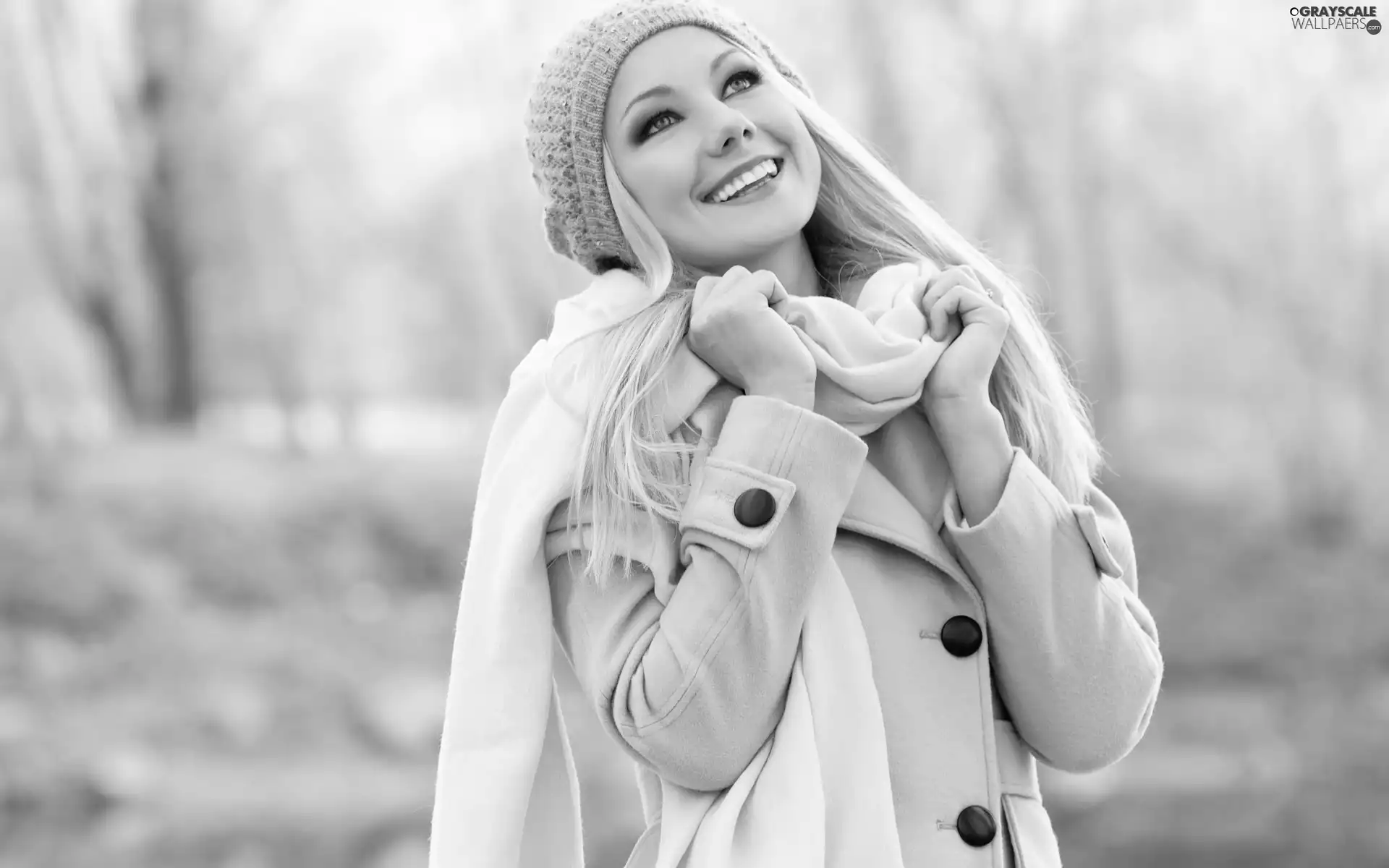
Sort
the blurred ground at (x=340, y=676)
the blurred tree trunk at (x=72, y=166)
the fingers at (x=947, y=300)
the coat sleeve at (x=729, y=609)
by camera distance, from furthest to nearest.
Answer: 1. the blurred tree trunk at (x=72, y=166)
2. the blurred ground at (x=340, y=676)
3. the fingers at (x=947, y=300)
4. the coat sleeve at (x=729, y=609)

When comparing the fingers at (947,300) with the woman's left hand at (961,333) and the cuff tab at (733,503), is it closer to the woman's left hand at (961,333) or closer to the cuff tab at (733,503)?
the woman's left hand at (961,333)

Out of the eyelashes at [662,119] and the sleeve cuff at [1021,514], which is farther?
the eyelashes at [662,119]

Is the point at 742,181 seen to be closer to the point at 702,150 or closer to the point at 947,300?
the point at 702,150

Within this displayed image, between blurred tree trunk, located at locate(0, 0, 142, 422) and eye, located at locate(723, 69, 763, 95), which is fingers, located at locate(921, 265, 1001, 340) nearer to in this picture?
eye, located at locate(723, 69, 763, 95)

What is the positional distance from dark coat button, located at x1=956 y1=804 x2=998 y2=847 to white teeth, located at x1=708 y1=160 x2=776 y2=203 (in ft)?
1.54

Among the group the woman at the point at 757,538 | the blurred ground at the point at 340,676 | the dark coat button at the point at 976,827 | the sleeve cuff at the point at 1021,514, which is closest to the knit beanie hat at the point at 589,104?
the woman at the point at 757,538

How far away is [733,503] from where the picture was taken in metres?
0.88

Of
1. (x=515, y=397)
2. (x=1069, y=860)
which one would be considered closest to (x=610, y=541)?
(x=515, y=397)

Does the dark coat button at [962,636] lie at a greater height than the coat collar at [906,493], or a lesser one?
lesser

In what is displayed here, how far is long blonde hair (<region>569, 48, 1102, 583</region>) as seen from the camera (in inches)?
36.4

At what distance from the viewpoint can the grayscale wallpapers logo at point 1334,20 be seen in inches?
140

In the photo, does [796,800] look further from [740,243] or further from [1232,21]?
[1232,21]

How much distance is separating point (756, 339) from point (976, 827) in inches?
14.1

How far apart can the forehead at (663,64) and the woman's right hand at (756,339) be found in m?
0.18
